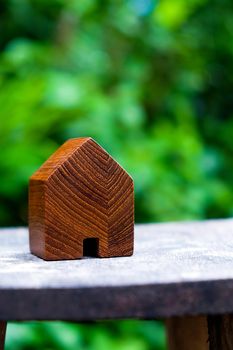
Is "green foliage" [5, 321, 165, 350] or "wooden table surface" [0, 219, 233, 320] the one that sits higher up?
"green foliage" [5, 321, 165, 350]

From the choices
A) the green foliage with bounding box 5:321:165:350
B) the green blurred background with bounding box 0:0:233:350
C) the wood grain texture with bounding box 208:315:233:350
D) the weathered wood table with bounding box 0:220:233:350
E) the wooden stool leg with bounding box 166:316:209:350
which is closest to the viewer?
the weathered wood table with bounding box 0:220:233:350

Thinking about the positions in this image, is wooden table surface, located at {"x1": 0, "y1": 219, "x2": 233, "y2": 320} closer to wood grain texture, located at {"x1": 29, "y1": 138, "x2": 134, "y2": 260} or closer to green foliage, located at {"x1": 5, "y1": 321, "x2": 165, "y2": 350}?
wood grain texture, located at {"x1": 29, "y1": 138, "x2": 134, "y2": 260}

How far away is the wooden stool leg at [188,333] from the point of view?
1.16m

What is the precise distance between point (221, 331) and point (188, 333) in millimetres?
317

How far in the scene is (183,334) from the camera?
137 cm

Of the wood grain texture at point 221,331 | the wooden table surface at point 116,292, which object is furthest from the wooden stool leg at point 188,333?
the wooden table surface at point 116,292

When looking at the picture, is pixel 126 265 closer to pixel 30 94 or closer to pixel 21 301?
pixel 21 301

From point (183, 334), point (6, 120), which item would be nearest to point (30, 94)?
point (6, 120)

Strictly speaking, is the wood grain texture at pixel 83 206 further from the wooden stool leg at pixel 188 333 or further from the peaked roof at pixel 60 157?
the wooden stool leg at pixel 188 333

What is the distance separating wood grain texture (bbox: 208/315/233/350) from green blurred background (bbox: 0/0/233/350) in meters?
1.07

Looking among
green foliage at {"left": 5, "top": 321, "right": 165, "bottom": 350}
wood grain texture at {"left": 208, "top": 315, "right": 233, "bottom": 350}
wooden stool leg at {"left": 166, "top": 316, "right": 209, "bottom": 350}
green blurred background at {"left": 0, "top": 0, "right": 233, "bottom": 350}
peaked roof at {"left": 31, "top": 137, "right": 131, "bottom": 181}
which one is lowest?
wood grain texture at {"left": 208, "top": 315, "right": 233, "bottom": 350}

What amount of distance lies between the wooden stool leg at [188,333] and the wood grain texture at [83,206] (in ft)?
0.54

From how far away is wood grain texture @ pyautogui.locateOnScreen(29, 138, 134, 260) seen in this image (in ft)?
3.46

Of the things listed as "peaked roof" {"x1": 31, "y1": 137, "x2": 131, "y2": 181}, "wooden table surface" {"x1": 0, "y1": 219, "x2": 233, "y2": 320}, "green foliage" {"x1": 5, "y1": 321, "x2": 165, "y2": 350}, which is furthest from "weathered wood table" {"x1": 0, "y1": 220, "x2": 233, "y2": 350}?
"green foliage" {"x1": 5, "y1": 321, "x2": 165, "y2": 350}
